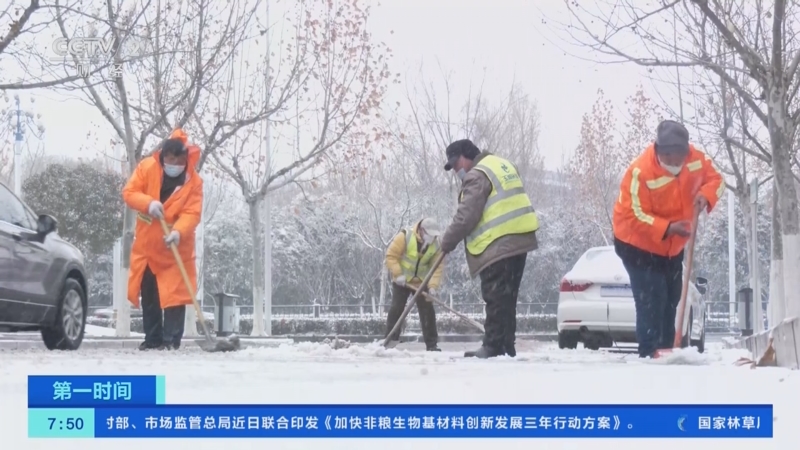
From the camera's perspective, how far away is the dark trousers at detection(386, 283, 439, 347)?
11.1m

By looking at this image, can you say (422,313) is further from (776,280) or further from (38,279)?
(776,280)

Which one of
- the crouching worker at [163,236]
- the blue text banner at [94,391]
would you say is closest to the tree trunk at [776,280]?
the crouching worker at [163,236]

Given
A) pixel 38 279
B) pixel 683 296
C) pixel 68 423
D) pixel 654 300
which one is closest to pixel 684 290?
pixel 683 296

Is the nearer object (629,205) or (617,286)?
(629,205)

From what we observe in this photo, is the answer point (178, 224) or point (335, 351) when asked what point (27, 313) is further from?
point (335, 351)

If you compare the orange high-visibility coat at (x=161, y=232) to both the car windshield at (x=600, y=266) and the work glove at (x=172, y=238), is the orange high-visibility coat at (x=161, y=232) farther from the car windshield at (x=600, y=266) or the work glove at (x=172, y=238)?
Answer: the car windshield at (x=600, y=266)

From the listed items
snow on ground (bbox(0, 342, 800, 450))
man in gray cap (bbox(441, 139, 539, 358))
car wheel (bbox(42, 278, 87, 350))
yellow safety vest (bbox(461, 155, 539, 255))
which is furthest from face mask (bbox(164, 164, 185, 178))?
snow on ground (bbox(0, 342, 800, 450))

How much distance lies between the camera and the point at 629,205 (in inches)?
275

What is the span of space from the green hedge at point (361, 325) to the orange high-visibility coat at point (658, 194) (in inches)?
750

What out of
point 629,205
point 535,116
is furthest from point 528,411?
point 535,116

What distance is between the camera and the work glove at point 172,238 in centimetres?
837

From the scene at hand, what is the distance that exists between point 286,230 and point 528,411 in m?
40.6
